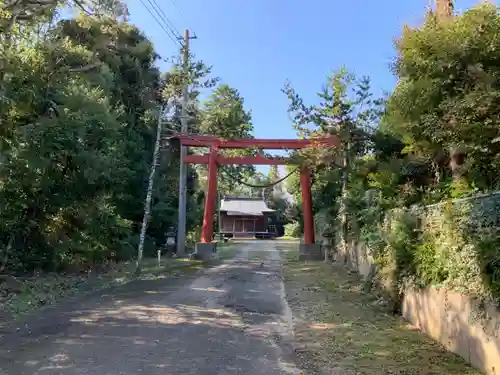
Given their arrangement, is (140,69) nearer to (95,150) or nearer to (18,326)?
(95,150)

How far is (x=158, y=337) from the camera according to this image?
5.73m

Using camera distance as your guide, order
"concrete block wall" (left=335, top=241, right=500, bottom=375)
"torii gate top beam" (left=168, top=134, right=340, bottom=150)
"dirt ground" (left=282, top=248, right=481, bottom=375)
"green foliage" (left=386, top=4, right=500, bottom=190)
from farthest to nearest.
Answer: "torii gate top beam" (left=168, top=134, right=340, bottom=150) → "green foliage" (left=386, top=4, right=500, bottom=190) → "dirt ground" (left=282, top=248, right=481, bottom=375) → "concrete block wall" (left=335, top=241, right=500, bottom=375)

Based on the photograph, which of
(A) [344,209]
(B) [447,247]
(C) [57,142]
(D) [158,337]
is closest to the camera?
(B) [447,247]

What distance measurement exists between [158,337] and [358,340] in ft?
8.47

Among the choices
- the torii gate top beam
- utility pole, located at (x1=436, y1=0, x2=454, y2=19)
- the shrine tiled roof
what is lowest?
the shrine tiled roof

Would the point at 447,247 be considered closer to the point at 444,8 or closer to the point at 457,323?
the point at 457,323

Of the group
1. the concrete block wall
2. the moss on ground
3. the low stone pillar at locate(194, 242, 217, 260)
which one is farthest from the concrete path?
the low stone pillar at locate(194, 242, 217, 260)

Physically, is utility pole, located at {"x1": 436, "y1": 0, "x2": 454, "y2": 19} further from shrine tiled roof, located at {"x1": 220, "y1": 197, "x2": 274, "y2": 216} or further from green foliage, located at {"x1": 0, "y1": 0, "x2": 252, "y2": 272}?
shrine tiled roof, located at {"x1": 220, "y1": 197, "x2": 274, "y2": 216}

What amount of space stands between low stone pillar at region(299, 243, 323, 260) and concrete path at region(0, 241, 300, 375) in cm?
A: 986

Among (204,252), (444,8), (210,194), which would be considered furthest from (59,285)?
(210,194)

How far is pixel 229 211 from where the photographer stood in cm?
4347

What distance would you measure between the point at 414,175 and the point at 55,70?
8354 millimetres

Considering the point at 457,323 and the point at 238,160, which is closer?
the point at 457,323

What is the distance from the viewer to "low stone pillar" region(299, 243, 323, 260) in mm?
19469
